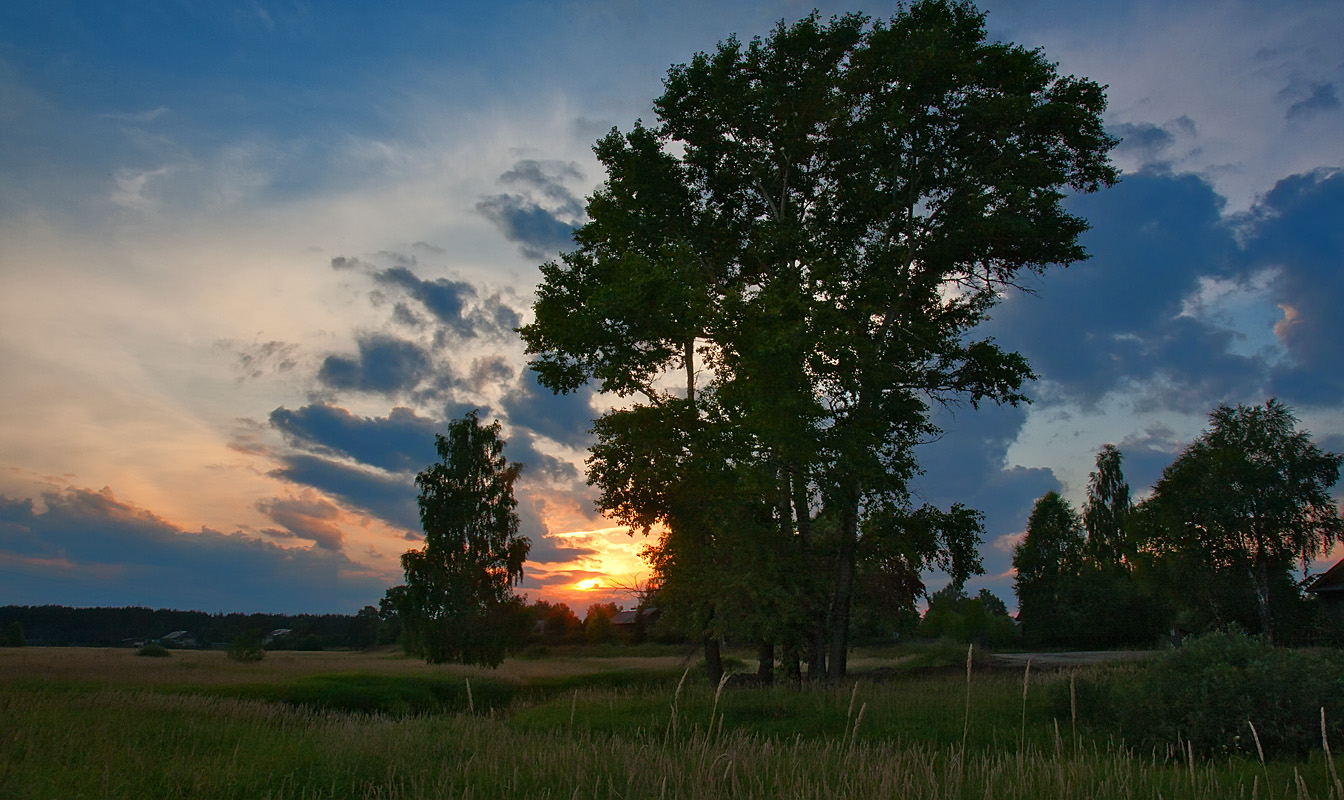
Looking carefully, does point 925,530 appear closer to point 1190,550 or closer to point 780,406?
point 780,406

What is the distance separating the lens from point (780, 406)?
18.9 meters

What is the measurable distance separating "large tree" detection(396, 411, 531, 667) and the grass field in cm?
1390

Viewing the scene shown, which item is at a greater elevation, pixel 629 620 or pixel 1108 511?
pixel 1108 511

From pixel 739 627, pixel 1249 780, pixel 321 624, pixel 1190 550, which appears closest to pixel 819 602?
pixel 739 627

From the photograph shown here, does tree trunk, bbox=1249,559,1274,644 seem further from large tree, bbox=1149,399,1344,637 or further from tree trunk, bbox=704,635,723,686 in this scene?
tree trunk, bbox=704,635,723,686

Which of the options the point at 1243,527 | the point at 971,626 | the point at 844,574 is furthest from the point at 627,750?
the point at 971,626

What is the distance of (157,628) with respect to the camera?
9575 cm

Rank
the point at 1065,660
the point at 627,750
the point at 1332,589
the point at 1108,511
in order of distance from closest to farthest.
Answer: the point at 627,750
the point at 1065,660
the point at 1332,589
the point at 1108,511

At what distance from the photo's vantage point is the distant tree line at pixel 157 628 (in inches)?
3282

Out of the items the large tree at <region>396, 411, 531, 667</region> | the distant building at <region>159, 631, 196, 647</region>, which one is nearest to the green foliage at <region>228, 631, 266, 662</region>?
the large tree at <region>396, 411, 531, 667</region>

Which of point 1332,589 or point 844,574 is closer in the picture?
point 844,574

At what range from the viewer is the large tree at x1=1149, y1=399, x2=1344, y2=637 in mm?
39406

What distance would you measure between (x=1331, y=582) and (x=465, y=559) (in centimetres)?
4696

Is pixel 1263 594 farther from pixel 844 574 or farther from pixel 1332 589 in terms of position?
pixel 844 574
